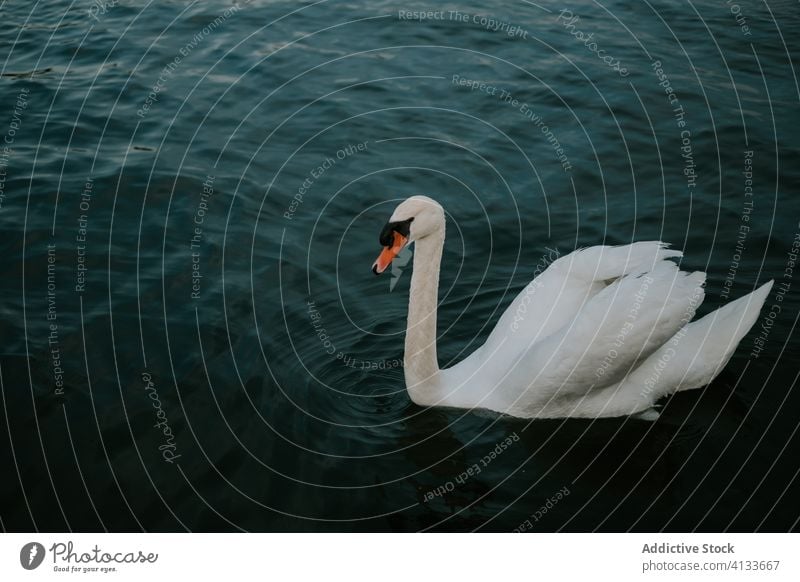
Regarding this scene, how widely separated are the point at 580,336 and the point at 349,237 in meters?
3.97

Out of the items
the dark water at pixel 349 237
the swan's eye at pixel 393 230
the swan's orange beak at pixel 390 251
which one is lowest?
the dark water at pixel 349 237

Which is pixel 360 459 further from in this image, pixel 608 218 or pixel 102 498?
pixel 608 218

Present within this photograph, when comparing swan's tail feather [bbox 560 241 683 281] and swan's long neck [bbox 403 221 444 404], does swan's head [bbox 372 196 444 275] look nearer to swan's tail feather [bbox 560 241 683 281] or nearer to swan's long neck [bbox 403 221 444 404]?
swan's long neck [bbox 403 221 444 404]

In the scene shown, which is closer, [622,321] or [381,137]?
[622,321]

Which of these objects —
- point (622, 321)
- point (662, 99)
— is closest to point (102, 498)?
point (622, 321)

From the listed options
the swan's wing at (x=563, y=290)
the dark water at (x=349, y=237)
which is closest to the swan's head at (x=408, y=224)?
the swan's wing at (x=563, y=290)

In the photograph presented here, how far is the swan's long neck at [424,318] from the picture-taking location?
729 centimetres

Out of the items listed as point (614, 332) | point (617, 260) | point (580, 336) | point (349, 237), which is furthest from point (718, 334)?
point (349, 237)

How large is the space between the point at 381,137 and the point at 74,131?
153 inches

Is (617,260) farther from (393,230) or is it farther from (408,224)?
(393,230)

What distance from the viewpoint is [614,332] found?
22.5ft

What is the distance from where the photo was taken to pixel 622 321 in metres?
6.84

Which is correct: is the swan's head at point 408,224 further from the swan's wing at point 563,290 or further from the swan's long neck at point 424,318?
the swan's wing at point 563,290

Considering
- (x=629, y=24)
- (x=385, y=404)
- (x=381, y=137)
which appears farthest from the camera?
(x=629, y=24)
